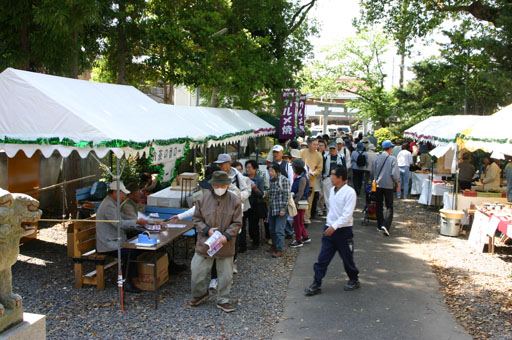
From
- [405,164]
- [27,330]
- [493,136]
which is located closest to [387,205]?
[493,136]

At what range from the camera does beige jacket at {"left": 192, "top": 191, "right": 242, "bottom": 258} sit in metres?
5.50

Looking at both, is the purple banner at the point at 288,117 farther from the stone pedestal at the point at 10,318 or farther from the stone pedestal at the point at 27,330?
the stone pedestal at the point at 10,318

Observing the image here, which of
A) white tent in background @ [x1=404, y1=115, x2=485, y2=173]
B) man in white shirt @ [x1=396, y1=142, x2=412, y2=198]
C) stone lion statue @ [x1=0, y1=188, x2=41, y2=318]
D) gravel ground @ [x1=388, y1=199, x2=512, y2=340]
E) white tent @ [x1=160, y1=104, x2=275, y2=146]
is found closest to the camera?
stone lion statue @ [x1=0, y1=188, x2=41, y2=318]

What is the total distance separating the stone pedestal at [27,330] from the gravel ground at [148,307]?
1.21 m

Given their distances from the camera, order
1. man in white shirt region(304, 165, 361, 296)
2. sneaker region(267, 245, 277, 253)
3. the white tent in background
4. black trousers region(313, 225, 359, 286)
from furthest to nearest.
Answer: the white tent in background
sneaker region(267, 245, 277, 253)
black trousers region(313, 225, 359, 286)
man in white shirt region(304, 165, 361, 296)

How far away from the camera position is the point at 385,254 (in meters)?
8.34

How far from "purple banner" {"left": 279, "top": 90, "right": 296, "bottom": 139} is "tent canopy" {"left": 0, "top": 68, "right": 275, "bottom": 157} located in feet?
32.3

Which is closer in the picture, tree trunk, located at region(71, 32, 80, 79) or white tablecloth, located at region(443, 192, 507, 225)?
white tablecloth, located at region(443, 192, 507, 225)

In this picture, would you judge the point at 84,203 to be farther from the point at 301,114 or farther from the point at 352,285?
the point at 301,114

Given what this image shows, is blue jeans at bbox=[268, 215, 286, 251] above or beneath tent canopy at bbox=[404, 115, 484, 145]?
beneath

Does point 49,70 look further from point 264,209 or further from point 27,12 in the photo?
point 264,209

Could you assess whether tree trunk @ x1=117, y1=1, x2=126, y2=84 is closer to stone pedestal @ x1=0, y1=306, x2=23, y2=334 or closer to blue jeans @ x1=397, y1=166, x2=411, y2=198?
blue jeans @ x1=397, y1=166, x2=411, y2=198

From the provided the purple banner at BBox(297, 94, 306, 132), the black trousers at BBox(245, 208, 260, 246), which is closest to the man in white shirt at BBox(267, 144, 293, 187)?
the black trousers at BBox(245, 208, 260, 246)

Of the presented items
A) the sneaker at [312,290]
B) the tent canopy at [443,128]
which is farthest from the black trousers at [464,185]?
the sneaker at [312,290]
